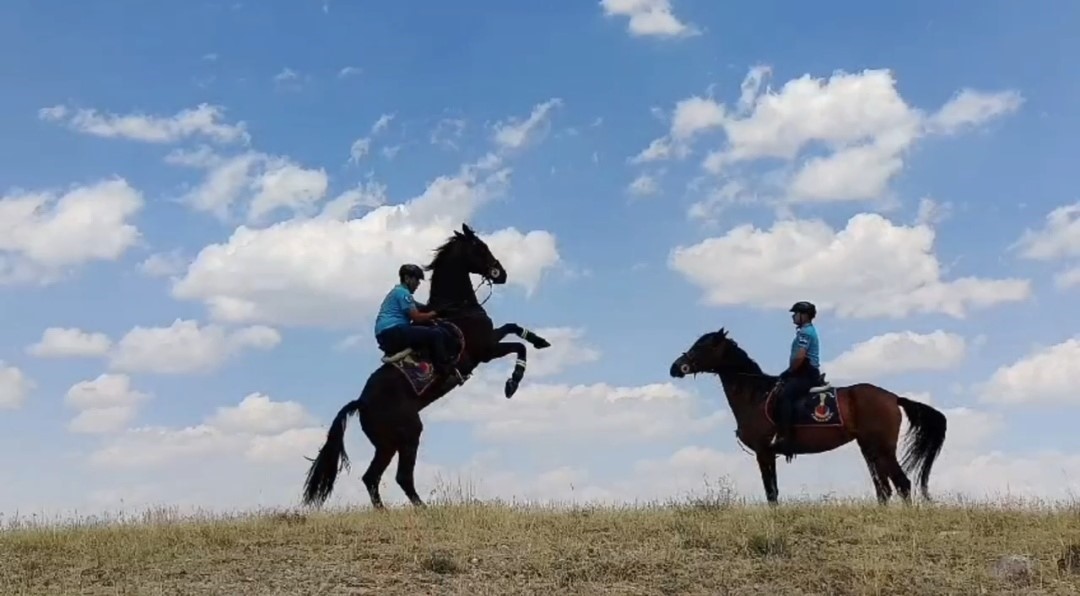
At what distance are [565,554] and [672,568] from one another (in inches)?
40.8

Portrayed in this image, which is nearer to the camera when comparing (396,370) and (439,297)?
(396,370)

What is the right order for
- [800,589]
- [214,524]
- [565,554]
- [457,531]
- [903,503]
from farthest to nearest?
1. [903,503]
2. [214,524]
3. [457,531]
4. [565,554]
5. [800,589]

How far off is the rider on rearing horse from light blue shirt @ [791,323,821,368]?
462cm

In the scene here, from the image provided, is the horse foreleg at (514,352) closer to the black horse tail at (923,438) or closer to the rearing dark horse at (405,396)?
the rearing dark horse at (405,396)

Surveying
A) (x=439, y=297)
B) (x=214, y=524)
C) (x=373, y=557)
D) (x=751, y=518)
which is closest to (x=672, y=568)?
(x=751, y=518)

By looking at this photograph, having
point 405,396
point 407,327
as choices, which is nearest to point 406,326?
point 407,327

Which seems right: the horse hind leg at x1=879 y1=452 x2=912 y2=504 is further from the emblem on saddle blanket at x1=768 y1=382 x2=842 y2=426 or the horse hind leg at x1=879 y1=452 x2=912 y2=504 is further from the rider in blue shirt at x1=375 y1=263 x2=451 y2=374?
the rider in blue shirt at x1=375 y1=263 x2=451 y2=374

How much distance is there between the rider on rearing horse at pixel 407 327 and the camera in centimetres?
1602

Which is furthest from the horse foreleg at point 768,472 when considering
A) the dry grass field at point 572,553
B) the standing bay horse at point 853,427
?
the dry grass field at point 572,553

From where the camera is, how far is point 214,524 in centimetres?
1397

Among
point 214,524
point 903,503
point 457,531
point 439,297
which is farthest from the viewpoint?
point 439,297

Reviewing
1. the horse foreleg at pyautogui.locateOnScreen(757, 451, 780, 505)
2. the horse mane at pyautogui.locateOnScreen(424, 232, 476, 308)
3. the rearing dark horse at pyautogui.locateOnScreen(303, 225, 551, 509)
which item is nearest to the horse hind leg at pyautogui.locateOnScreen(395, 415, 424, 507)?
the rearing dark horse at pyautogui.locateOnScreen(303, 225, 551, 509)

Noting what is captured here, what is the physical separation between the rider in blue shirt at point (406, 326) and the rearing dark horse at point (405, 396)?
6.1 inches

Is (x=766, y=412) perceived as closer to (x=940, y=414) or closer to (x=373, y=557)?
(x=940, y=414)
